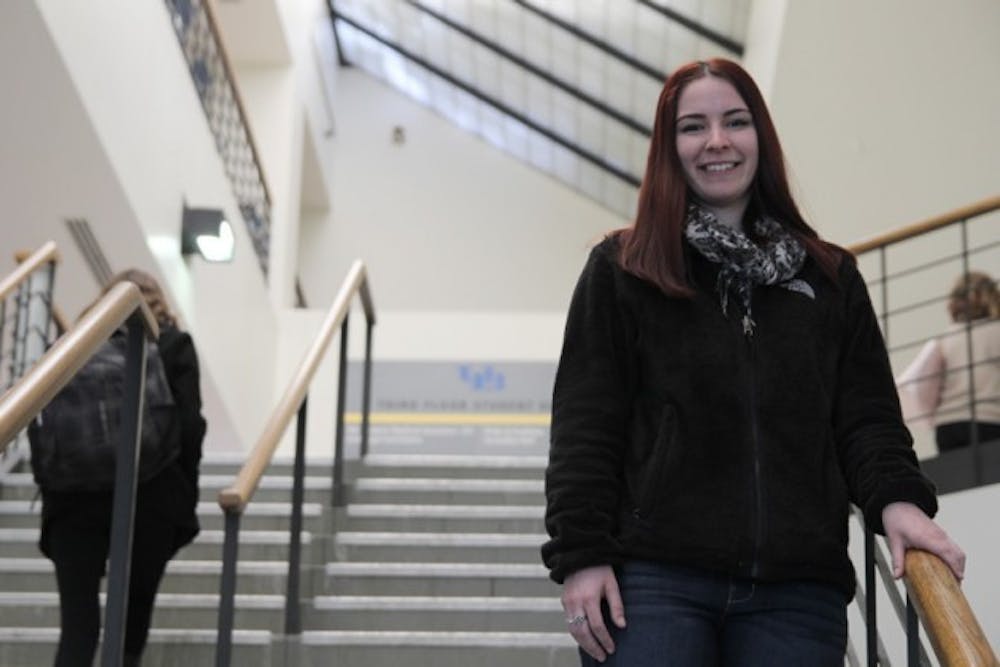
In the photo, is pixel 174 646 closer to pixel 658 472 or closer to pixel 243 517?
pixel 243 517

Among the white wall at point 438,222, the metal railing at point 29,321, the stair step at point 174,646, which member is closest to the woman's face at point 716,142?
the stair step at point 174,646

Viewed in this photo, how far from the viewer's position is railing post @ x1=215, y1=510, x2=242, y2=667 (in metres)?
3.88

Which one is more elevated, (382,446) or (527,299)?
(527,299)

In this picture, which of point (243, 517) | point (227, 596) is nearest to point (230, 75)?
point (243, 517)

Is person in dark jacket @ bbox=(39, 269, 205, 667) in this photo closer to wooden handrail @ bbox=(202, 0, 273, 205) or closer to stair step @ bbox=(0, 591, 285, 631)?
stair step @ bbox=(0, 591, 285, 631)

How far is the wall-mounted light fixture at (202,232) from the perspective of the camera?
908 cm

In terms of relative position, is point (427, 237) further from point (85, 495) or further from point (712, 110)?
point (712, 110)

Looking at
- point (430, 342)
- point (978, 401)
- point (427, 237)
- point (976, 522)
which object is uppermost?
point (427, 237)

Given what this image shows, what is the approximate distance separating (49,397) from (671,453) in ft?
3.71

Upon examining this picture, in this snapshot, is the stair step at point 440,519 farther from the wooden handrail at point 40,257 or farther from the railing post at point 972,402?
the railing post at point 972,402

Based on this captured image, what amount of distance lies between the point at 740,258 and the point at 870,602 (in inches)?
27.6

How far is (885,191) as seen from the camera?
9695mm

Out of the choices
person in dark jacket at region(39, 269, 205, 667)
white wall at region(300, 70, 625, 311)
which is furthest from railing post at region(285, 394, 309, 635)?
white wall at region(300, 70, 625, 311)

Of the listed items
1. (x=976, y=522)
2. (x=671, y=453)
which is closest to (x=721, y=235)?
(x=671, y=453)
